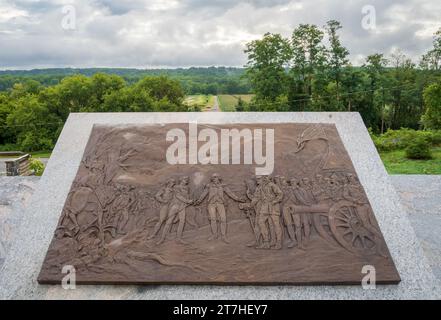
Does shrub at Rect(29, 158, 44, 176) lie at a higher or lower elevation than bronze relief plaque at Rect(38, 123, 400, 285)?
lower

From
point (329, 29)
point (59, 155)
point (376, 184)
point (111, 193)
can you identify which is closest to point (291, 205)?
point (376, 184)

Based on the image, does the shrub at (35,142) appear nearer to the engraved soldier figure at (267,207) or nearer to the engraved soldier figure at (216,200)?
the engraved soldier figure at (216,200)

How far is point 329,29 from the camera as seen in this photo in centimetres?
2030

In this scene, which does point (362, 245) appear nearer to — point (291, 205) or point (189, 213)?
point (291, 205)

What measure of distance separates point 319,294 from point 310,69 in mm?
18578

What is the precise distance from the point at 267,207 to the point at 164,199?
4.96ft

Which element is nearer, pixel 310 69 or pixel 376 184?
pixel 376 184

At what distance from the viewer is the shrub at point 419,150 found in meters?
14.4

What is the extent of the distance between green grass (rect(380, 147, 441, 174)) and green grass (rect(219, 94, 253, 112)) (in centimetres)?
1042

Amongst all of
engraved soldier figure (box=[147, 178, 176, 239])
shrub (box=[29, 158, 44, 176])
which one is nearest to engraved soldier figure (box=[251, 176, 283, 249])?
engraved soldier figure (box=[147, 178, 176, 239])

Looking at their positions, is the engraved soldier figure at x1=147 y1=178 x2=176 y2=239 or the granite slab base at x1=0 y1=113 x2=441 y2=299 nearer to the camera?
the granite slab base at x1=0 y1=113 x2=441 y2=299

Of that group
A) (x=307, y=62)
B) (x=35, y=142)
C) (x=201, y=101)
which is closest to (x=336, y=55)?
(x=307, y=62)

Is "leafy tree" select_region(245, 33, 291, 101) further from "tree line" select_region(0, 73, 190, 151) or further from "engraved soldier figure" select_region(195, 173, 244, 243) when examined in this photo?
"engraved soldier figure" select_region(195, 173, 244, 243)

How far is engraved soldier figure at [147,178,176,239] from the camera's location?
526 cm
